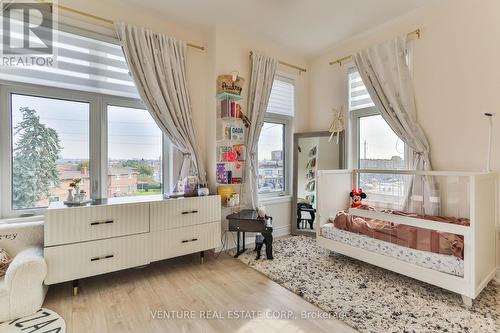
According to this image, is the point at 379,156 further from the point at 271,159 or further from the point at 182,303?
A: the point at 182,303

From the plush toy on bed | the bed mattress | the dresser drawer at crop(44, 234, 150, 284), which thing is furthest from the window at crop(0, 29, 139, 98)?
the plush toy on bed

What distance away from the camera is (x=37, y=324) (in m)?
1.64

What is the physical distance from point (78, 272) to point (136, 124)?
1.58 m

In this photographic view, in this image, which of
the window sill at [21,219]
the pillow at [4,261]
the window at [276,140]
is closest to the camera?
the pillow at [4,261]

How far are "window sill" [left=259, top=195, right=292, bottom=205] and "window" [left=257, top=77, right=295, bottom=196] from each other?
0.09 meters

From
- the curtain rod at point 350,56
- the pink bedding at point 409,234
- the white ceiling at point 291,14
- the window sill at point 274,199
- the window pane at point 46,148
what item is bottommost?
the pink bedding at point 409,234

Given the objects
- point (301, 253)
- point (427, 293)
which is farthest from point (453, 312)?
point (301, 253)

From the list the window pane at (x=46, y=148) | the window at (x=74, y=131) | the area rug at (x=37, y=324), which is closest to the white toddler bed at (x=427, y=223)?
the window at (x=74, y=131)

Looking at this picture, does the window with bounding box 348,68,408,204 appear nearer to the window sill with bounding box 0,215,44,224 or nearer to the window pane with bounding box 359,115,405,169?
the window pane with bounding box 359,115,405,169

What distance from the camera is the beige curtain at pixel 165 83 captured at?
8.34ft

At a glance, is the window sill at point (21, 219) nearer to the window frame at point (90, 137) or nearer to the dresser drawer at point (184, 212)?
the window frame at point (90, 137)

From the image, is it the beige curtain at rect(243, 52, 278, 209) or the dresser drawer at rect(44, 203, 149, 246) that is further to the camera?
the beige curtain at rect(243, 52, 278, 209)

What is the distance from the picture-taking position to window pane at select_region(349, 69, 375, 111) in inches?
128

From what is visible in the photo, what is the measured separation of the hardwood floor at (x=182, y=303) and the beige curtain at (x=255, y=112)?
1048 millimetres
